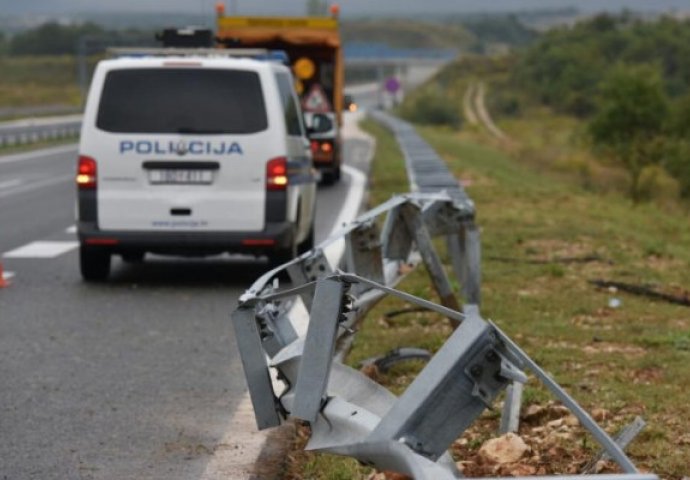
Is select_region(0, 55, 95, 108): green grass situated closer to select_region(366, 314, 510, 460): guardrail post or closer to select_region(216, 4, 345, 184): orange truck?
select_region(216, 4, 345, 184): orange truck

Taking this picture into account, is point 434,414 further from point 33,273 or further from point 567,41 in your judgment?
point 567,41

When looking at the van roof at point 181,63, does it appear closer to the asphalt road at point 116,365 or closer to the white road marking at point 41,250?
the asphalt road at point 116,365

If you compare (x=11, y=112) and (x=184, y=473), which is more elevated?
(x=184, y=473)

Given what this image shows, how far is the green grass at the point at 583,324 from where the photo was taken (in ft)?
25.4

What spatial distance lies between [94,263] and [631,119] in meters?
53.6

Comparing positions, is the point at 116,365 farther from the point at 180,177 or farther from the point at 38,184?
the point at 38,184

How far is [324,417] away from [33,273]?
32.2 feet

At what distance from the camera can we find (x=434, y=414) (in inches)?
200

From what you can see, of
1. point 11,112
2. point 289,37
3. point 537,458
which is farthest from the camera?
point 11,112

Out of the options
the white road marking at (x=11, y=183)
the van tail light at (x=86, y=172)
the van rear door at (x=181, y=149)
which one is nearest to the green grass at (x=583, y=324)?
the van rear door at (x=181, y=149)

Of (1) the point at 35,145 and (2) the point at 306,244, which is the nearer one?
(2) the point at 306,244

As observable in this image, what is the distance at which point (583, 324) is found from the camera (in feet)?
37.6

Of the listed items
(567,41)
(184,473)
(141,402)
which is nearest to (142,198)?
(141,402)

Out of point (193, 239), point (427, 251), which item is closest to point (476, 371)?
point (427, 251)
